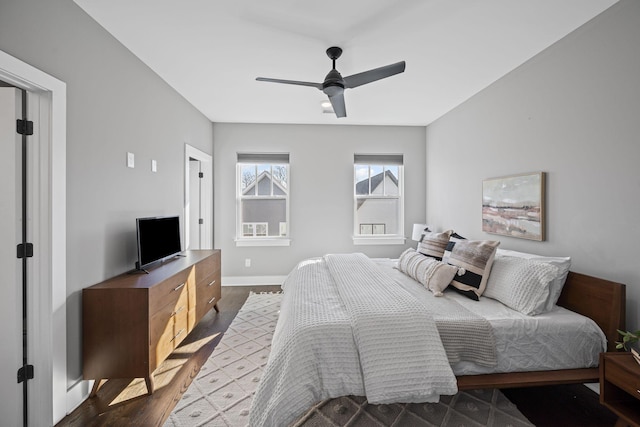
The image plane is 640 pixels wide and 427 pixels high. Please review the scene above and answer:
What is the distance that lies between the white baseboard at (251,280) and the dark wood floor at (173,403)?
7.00ft

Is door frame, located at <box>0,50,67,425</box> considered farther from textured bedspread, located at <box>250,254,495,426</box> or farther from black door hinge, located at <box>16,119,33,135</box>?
textured bedspread, located at <box>250,254,495,426</box>

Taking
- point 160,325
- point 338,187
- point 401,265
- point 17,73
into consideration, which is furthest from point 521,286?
point 17,73

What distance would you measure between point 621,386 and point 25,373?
11.0 ft

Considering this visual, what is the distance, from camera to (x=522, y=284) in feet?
6.66

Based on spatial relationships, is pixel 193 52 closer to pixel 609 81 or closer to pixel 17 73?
pixel 17 73

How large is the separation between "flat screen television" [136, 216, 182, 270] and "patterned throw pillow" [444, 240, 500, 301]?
8.66ft

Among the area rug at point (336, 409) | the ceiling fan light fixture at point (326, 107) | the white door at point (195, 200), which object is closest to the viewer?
the area rug at point (336, 409)

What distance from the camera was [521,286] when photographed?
2.03 metres

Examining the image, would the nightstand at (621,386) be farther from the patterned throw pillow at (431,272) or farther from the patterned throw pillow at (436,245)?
the patterned throw pillow at (436,245)

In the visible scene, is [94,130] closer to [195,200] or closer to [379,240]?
[195,200]

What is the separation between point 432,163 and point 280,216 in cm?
263

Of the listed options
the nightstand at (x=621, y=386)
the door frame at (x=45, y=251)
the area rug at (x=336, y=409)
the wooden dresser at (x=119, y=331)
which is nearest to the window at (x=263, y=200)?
the area rug at (x=336, y=409)

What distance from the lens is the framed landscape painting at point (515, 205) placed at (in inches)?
97.7

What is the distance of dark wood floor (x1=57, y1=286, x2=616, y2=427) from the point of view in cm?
177
